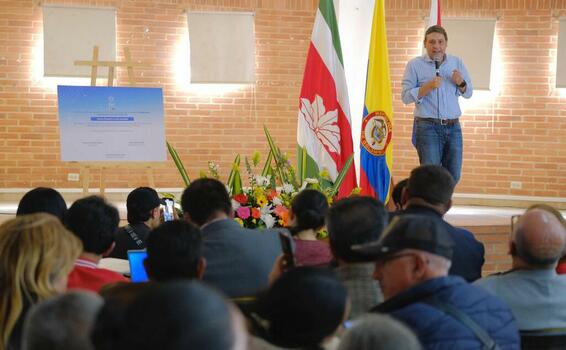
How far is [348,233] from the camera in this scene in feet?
7.47

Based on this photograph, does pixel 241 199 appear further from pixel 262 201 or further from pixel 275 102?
pixel 275 102

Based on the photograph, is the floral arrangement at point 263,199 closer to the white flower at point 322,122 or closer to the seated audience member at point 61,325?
the white flower at point 322,122

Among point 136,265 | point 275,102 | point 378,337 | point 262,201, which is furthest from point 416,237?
point 275,102

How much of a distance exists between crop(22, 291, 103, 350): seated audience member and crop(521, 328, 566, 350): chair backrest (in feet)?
4.83

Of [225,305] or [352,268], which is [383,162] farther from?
[225,305]

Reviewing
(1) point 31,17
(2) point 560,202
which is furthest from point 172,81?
(2) point 560,202

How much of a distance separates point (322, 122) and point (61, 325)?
462cm

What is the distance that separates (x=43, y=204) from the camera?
3338mm

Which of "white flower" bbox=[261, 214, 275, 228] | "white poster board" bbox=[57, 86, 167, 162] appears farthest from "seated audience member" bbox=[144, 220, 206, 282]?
"white poster board" bbox=[57, 86, 167, 162]

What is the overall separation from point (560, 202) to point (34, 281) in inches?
304

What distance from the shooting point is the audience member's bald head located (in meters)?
2.42

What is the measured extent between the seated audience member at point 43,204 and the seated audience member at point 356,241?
1429 mm

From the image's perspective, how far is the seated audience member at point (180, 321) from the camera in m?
0.88

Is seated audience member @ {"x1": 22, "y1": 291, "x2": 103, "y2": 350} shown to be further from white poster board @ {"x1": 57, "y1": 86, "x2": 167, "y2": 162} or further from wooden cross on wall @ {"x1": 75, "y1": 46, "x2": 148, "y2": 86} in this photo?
wooden cross on wall @ {"x1": 75, "y1": 46, "x2": 148, "y2": 86}
